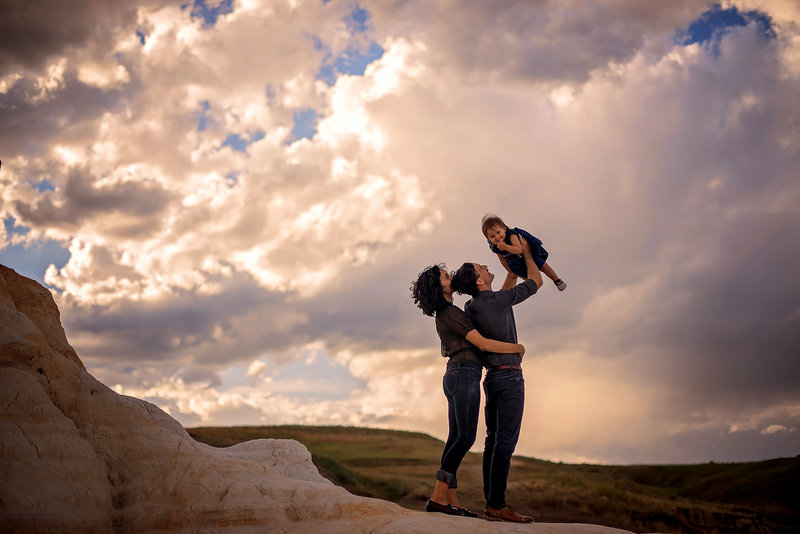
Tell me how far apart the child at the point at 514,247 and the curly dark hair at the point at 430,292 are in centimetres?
103

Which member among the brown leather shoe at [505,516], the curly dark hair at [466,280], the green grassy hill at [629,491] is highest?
the curly dark hair at [466,280]

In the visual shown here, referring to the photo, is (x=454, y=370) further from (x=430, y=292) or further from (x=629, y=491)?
(x=629, y=491)

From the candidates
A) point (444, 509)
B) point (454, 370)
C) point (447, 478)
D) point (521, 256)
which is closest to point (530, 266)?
point (521, 256)

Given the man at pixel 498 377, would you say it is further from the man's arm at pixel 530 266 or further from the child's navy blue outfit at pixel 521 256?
the child's navy blue outfit at pixel 521 256

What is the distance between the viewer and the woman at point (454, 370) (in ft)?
24.1

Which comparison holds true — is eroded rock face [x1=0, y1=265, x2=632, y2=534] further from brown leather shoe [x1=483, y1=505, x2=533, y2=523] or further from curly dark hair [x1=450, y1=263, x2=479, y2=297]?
curly dark hair [x1=450, y1=263, x2=479, y2=297]

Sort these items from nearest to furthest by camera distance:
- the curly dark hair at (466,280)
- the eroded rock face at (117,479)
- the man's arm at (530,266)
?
1. the eroded rock face at (117,479)
2. the curly dark hair at (466,280)
3. the man's arm at (530,266)

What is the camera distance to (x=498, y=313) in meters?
7.68

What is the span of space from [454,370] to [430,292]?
3.32ft

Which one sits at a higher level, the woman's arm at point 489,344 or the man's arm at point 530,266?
the man's arm at point 530,266

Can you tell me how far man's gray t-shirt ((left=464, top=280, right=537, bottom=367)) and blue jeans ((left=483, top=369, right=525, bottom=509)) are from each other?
206 mm

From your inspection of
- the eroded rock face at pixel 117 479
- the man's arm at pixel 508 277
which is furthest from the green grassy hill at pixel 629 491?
the eroded rock face at pixel 117 479

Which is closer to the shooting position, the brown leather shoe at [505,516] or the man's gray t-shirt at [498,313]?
the brown leather shoe at [505,516]

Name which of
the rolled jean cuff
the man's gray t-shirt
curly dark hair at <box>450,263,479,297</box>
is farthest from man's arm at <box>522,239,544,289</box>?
the rolled jean cuff
